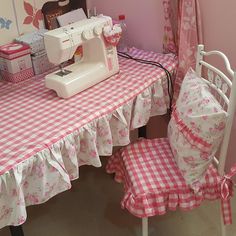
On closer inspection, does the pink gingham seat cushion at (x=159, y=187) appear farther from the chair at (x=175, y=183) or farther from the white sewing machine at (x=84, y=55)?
the white sewing machine at (x=84, y=55)

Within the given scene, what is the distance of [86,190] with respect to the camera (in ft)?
7.08

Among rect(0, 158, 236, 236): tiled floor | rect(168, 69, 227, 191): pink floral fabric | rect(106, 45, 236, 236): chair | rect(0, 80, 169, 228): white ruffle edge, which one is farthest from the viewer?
rect(0, 158, 236, 236): tiled floor

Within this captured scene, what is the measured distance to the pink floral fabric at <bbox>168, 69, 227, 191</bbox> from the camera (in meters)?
1.34

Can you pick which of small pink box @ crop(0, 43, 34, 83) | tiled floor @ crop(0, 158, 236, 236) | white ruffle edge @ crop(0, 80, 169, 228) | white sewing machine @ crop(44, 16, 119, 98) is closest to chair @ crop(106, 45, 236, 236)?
white ruffle edge @ crop(0, 80, 169, 228)

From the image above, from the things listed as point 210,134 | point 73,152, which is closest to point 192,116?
point 210,134

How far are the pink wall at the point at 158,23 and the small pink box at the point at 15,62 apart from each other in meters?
0.60

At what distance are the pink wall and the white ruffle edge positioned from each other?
1.25ft

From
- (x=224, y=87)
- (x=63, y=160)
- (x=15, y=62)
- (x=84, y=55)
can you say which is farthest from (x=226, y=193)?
(x=15, y=62)

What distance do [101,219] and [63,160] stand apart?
69cm

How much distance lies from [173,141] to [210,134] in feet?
0.83

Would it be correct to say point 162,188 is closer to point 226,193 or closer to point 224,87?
point 226,193

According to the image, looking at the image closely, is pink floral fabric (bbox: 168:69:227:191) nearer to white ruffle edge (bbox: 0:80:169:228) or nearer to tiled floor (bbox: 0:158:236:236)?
white ruffle edge (bbox: 0:80:169:228)

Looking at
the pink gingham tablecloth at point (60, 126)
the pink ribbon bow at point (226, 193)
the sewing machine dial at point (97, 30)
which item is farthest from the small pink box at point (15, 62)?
the pink ribbon bow at point (226, 193)

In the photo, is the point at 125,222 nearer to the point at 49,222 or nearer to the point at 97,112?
the point at 49,222
